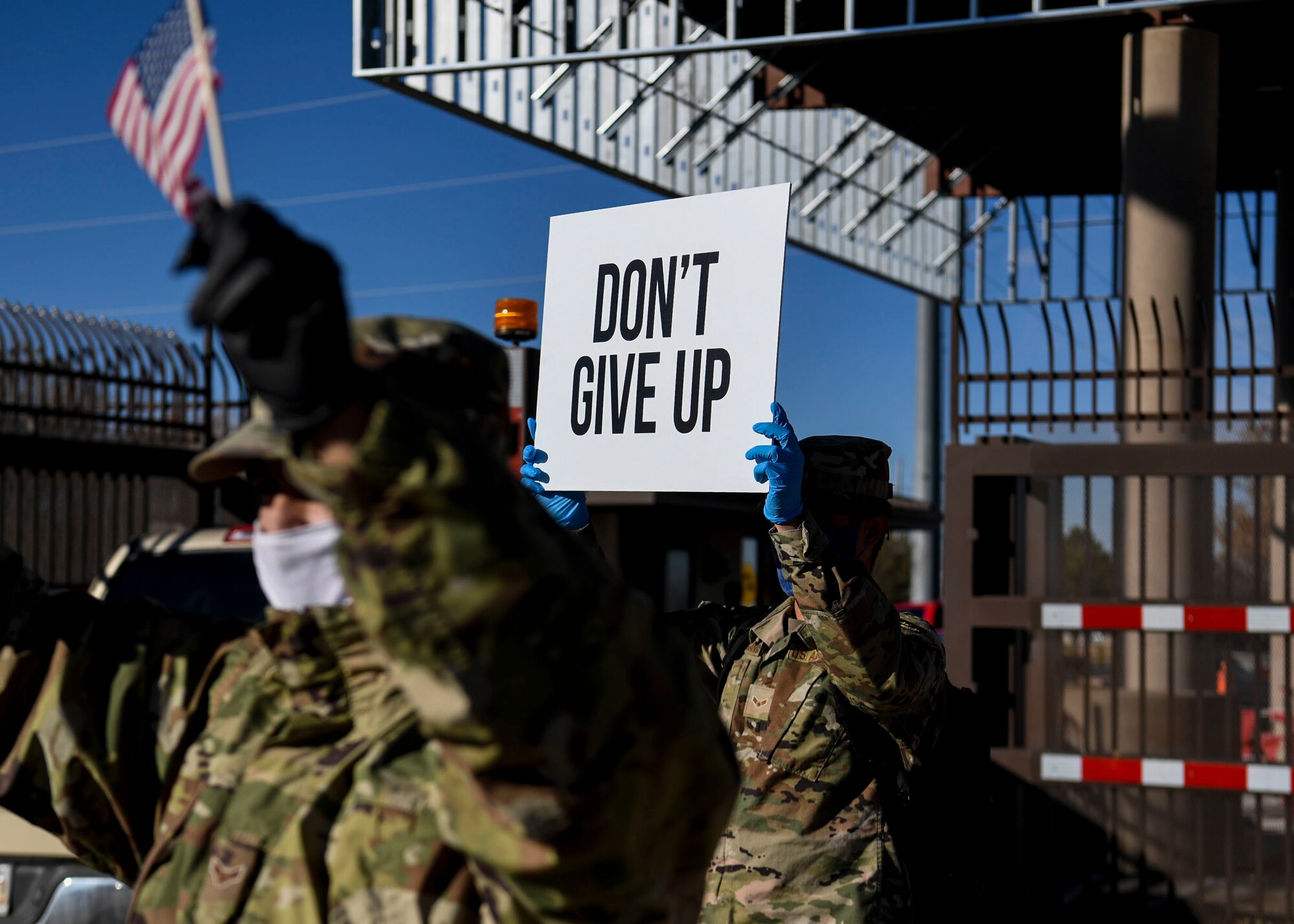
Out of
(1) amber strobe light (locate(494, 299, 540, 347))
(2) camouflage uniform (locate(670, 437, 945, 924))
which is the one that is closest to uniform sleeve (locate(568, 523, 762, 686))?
(2) camouflage uniform (locate(670, 437, 945, 924))

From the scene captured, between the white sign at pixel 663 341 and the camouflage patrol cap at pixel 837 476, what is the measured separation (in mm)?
266

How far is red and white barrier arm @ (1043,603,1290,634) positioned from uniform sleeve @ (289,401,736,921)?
4.36 metres

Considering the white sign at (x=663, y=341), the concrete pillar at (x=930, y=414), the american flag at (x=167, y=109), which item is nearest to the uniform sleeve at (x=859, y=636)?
the white sign at (x=663, y=341)

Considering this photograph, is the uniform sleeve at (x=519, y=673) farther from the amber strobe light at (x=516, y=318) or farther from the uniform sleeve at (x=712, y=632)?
the amber strobe light at (x=516, y=318)

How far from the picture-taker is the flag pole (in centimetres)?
124

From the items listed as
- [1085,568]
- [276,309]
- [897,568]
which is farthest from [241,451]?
[897,568]

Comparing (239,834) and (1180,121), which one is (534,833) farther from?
(1180,121)

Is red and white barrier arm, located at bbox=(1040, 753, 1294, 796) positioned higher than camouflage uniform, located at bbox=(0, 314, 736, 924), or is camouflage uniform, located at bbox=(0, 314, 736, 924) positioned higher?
camouflage uniform, located at bbox=(0, 314, 736, 924)

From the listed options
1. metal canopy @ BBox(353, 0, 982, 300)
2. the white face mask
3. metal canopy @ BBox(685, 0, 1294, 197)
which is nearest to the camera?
the white face mask

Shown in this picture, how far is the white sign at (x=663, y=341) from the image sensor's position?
327 centimetres

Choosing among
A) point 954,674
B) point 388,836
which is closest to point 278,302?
point 388,836

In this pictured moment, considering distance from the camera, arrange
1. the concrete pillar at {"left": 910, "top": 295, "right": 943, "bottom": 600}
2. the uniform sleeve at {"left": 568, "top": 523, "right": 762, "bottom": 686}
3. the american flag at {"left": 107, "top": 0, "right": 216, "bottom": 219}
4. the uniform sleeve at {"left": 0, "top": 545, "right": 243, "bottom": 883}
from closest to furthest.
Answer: the american flag at {"left": 107, "top": 0, "right": 216, "bottom": 219} → the uniform sleeve at {"left": 0, "top": 545, "right": 243, "bottom": 883} → the uniform sleeve at {"left": 568, "top": 523, "right": 762, "bottom": 686} → the concrete pillar at {"left": 910, "top": 295, "right": 943, "bottom": 600}

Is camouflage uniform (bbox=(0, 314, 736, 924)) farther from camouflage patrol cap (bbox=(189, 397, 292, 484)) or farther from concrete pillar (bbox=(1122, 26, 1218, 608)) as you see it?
concrete pillar (bbox=(1122, 26, 1218, 608))

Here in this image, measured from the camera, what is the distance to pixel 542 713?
1.30 meters
